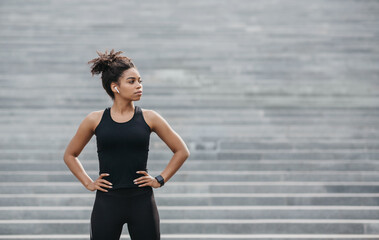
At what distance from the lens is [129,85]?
7.66 ft

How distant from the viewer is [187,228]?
14.5 ft

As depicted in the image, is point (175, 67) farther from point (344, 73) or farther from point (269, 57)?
point (344, 73)

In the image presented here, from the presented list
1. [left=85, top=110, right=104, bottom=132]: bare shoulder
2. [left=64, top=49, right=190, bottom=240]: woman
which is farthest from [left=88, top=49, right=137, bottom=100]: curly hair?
[left=85, top=110, right=104, bottom=132]: bare shoulder

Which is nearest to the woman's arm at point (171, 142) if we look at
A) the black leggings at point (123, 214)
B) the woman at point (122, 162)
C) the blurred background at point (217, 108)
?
the woman at point (122, 162)

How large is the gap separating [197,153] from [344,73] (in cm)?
338

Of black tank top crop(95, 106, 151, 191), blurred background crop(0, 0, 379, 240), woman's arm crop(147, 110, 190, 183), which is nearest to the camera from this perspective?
black tank top crop(95, 106, 151, 191)

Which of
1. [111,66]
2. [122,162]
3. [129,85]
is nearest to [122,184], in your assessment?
[122,162]

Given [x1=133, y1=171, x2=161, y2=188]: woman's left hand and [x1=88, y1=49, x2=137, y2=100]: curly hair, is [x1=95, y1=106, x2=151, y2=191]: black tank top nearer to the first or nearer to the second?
[x1=133, y1=171, x2=161, y2=188]: woman's left hand

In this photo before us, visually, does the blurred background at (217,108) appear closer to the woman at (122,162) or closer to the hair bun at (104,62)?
the woman at (122,162)

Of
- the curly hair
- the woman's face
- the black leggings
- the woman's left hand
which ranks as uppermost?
the curly hair

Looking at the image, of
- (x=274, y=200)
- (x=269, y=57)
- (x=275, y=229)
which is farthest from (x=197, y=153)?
(x=269, y=57)

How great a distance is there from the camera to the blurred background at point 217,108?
15.1ft

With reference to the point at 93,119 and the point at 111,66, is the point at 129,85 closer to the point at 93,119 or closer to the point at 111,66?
the point at 111,66

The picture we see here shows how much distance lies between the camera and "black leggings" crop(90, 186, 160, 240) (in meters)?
2.33
